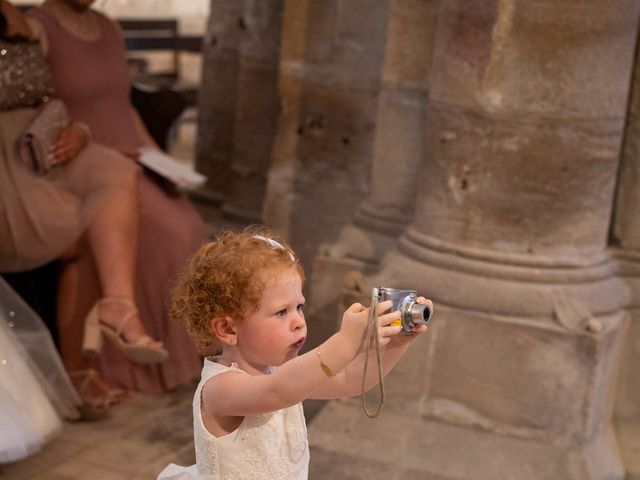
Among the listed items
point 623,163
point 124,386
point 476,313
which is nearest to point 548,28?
point 623,163

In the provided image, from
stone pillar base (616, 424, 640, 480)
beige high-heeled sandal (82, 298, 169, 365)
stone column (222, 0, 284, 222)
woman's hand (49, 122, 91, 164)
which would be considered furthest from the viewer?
stone column (222, 0, 284, 222)

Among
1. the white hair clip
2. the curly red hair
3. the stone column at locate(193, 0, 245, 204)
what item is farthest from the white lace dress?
the stone column at locate(193, 0, 245, 204)

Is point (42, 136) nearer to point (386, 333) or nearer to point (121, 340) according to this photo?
point (121, 340)

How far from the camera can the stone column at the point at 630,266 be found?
3.75m

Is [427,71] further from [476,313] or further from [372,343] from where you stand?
[372,343]

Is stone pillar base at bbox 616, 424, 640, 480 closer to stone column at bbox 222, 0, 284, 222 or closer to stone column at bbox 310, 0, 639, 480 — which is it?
stone column at bbox 310, 0, 639, 480

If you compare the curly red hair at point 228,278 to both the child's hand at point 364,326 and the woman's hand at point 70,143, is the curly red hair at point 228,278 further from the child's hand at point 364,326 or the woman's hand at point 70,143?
the woman's hand at point 70,143

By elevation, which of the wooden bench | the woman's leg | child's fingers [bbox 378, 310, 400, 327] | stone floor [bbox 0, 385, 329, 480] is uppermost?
child's fingers [bbox 378, 310, 400, 327]

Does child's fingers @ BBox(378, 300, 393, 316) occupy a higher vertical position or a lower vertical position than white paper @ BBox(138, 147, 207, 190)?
higher

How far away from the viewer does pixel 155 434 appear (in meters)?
3.88

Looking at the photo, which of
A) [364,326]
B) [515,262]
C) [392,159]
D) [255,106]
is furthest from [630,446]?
[255,106]

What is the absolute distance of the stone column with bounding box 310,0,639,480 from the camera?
11.5 feet

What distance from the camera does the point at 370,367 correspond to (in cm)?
217

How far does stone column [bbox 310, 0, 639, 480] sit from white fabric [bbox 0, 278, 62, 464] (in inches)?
31.2
